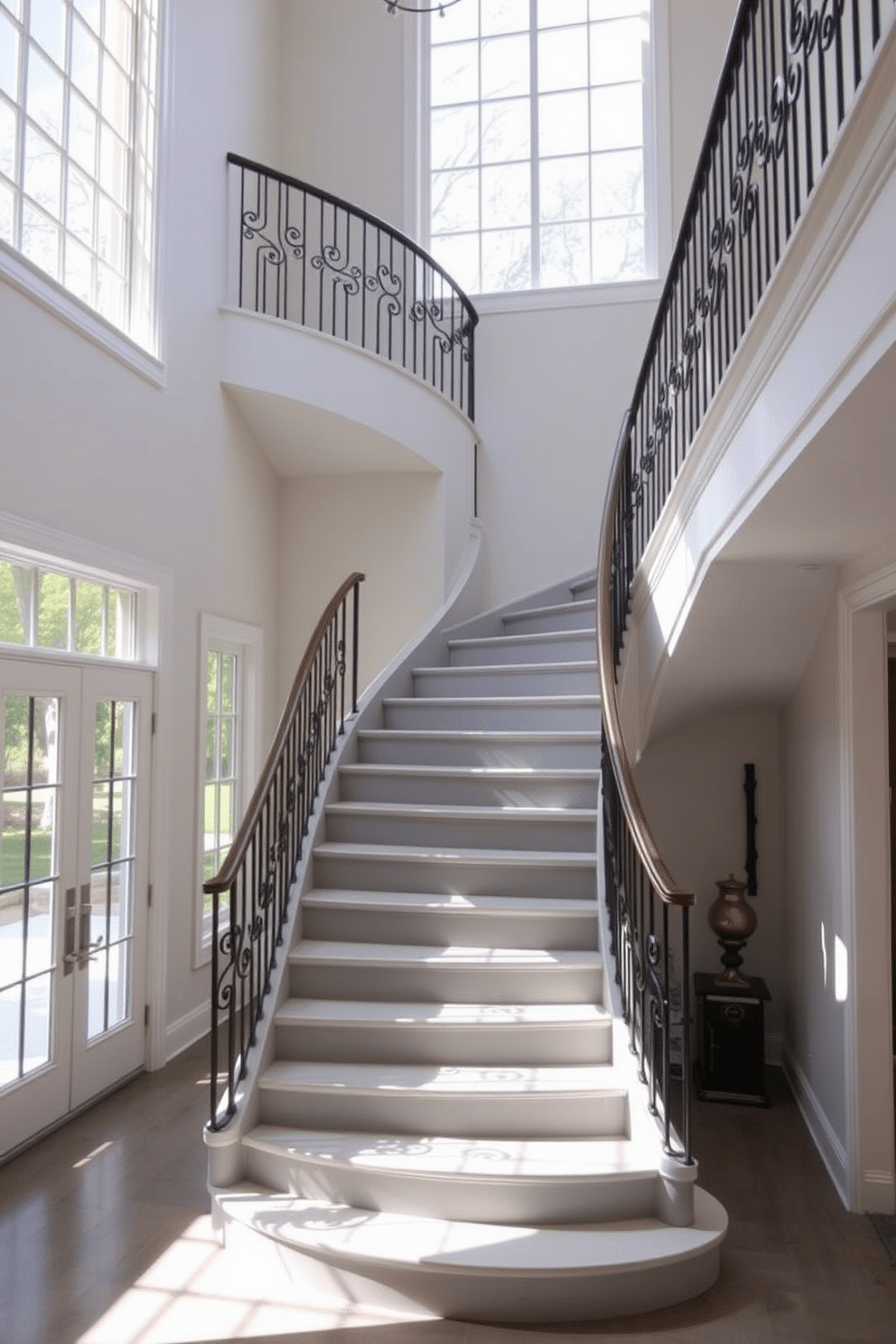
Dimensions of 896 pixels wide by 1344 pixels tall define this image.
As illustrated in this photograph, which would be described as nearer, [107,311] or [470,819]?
[470,819]

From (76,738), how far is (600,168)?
599cm

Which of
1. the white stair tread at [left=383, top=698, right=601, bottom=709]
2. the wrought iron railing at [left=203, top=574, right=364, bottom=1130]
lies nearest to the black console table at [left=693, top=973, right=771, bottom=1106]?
the white stair tread at [left=383, top=698, right=601, bottom=709]

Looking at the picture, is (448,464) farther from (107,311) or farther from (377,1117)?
(377,1117)

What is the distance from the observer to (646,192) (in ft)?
23.8

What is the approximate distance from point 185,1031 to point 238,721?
6.32 ft

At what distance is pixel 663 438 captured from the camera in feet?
14.0

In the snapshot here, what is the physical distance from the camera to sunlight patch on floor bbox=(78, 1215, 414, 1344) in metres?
2.72

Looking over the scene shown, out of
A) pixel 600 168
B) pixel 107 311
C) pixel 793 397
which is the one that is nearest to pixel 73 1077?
pixel 107 311

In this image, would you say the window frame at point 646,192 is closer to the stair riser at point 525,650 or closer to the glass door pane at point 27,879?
the stair riser at point 525,650

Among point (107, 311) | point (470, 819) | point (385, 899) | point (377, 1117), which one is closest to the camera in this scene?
point (377, 1117)

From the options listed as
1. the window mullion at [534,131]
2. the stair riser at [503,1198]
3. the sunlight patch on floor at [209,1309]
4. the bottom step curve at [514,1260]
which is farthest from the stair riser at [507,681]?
the window mullion at [534,131]

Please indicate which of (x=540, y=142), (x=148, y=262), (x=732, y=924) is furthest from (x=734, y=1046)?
(x=540, y=142)

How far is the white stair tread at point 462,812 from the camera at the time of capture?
427 cm

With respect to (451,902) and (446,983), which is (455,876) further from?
(446,983)
